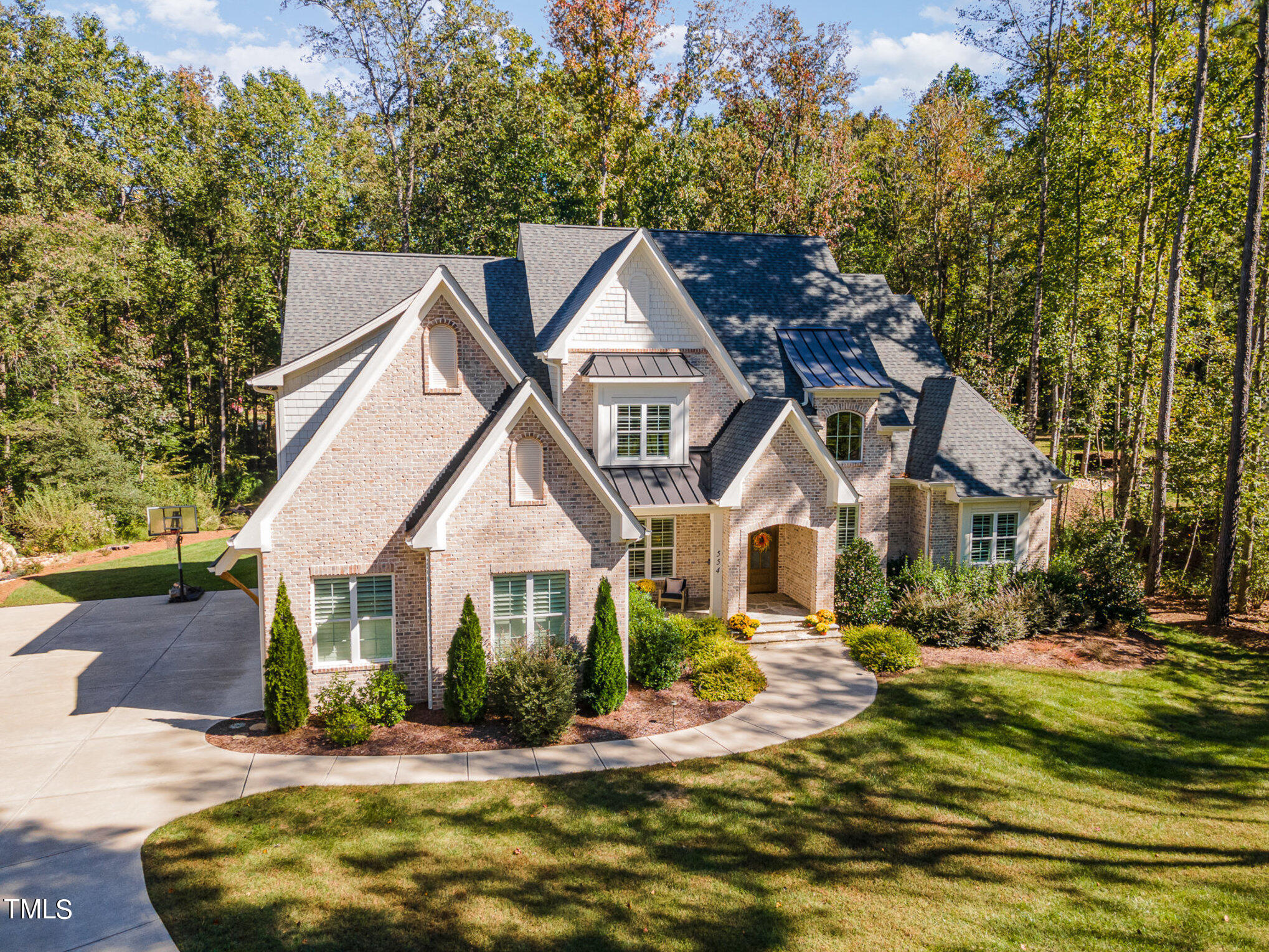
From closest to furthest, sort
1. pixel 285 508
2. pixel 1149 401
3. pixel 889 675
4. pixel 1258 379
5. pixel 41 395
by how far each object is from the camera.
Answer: pixel 285 508 → pixel 889 675 → pixel 1258 379 → pixel 1149 401 → pixel 41 395

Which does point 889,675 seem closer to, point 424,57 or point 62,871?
point 62,871

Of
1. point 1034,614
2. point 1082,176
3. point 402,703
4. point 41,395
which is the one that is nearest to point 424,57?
point 41,395

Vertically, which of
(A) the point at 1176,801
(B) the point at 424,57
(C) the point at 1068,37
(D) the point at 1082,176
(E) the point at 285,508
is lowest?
(A) the point at 1176,801

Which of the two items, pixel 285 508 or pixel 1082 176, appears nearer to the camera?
pixel 285 508

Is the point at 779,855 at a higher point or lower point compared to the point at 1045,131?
lower

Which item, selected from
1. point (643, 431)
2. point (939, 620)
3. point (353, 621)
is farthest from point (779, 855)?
point (643, 431)

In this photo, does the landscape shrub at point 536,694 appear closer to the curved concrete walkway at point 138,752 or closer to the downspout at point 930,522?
the curved concrete walkway at point 138,752

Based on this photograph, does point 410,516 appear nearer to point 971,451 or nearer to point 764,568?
point 764,568
